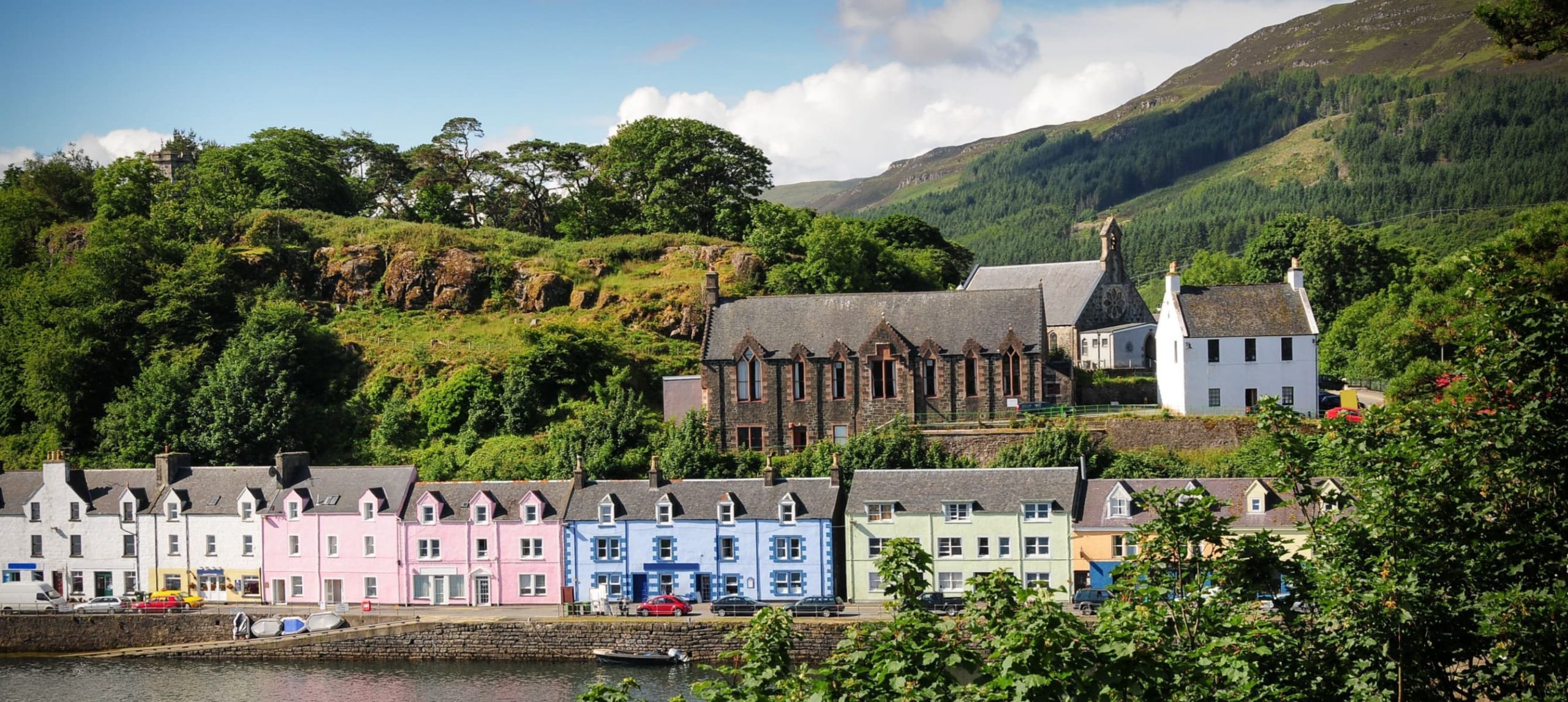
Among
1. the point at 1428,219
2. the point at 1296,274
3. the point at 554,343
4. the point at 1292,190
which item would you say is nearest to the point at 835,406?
the point at 554,343

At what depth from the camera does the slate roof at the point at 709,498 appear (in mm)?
51344

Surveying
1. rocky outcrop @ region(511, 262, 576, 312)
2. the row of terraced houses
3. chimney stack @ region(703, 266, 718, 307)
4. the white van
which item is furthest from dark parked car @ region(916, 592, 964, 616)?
the white van

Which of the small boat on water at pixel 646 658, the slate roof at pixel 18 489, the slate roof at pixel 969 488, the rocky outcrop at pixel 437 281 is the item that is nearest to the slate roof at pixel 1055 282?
the slate roof at pixel 969 488

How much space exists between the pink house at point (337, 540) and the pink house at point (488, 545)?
80 cm

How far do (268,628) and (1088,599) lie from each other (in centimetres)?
2776

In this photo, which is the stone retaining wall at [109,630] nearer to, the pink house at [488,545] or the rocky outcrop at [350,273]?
the pink house at [488,545]

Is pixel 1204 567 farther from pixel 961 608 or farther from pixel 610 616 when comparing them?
pixel 610 616

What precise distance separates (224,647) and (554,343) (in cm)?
1920

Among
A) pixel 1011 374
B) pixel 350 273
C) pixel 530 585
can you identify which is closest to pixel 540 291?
pixel 350 273

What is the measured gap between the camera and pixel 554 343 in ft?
207

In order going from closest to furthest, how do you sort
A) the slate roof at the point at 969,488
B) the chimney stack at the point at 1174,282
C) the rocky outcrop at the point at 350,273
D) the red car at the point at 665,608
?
1. the red car at the point at 665,608
2. the slate roof at the point at 969,488
3. the chimney stack at the point at 1174,282
4. the rocky outcrop at the point at 350,273

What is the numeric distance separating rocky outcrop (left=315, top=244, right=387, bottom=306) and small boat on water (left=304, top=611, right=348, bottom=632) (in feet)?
94.5

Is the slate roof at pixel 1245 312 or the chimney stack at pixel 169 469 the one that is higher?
the slate roof at pixel 1245 312

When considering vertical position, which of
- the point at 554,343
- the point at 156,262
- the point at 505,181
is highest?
the point at 505,181
